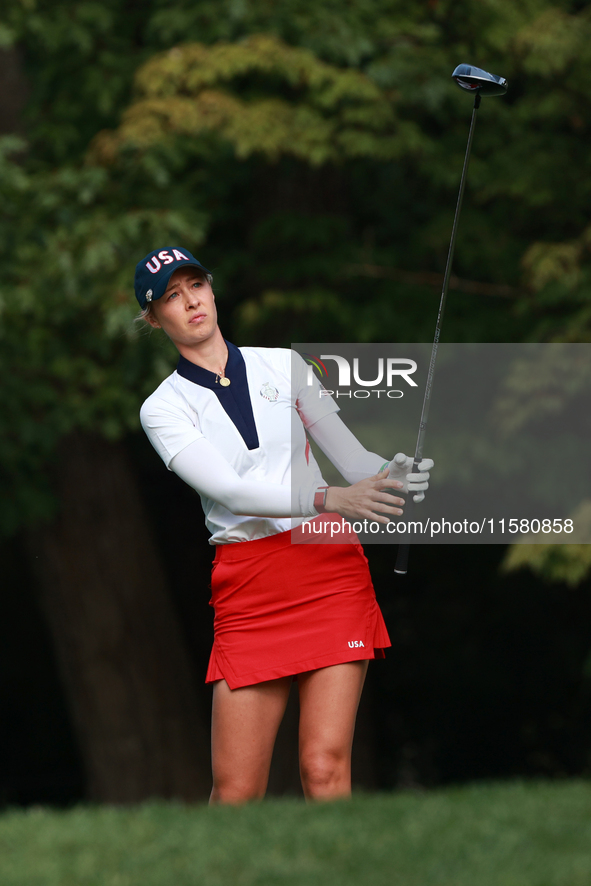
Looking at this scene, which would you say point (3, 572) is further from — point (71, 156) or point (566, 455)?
point (566, 455)

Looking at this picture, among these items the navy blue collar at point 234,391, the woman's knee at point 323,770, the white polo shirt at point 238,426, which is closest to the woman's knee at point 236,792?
the woman's knee at point 323,770

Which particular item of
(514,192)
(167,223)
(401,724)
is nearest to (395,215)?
(514,192)

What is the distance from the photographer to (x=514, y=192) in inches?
246

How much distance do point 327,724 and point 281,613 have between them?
0.31 m

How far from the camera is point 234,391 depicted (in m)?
2.83

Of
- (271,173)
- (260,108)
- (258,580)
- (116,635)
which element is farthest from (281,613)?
(116,635)

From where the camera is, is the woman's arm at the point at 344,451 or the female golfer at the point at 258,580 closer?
the female golfer at the point at 258,580

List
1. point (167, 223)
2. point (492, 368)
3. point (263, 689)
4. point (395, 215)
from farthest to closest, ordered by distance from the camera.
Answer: point (395, 215) → point (492, 368) → point (167, 223) → point (263, 689)

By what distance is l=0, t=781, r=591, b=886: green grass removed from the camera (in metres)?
2.87

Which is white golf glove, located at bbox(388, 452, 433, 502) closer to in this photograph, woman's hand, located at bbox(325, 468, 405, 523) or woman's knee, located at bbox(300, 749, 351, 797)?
woman's hand, located at bbox(325, 468, 405, 523)

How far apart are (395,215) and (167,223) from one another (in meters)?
2.17

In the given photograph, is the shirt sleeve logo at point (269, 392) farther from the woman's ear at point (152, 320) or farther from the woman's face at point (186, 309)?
the woman's ear at point (152, 320)

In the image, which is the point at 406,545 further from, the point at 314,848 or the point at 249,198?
the point at 249,198

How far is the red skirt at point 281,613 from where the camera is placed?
2.82 metres
